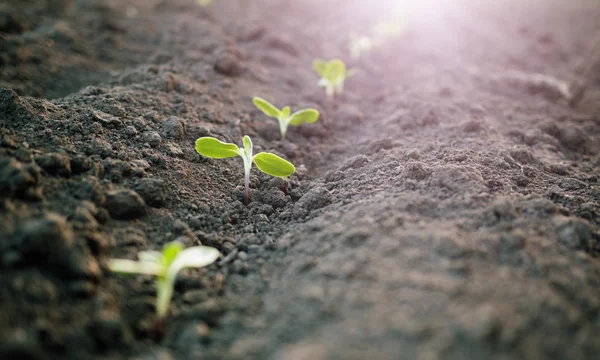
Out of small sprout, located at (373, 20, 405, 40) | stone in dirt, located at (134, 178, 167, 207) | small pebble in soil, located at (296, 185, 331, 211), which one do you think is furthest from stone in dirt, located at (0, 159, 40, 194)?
small sprout, located at (373, 20, 405, 40)

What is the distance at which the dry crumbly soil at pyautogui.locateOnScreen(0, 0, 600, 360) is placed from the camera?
1.04 metres

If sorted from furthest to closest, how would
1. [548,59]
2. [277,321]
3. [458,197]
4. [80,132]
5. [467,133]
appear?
[548,59], [467,133], [80,132], [458,197], [277,321]

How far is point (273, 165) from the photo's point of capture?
1.71m

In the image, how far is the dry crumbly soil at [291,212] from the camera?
3.41 ft

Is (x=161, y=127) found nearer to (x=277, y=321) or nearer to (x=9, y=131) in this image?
(x=9, y=131)

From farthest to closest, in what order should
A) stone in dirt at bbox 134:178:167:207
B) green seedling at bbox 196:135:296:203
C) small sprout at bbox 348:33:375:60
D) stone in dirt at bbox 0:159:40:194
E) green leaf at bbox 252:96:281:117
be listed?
small sprout at bbox 348:33:375:60 < green leaf at bbox 252:96:281:117 < green seedling at bbox 196:135:296:203 < stone in dirt at bbox 134:178:167:207 < stone in dirt at bbox 0:159:40:194

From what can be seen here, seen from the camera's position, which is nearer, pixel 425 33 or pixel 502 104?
pixel 502 104

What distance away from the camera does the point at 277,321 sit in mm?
1136

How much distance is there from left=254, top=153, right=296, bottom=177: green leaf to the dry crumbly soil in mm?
182

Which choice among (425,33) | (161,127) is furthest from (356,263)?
(425,33)

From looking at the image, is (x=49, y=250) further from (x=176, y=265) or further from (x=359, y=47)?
(x=359, y=47)

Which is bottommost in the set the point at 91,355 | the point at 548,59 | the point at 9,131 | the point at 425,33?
the point at 91,355

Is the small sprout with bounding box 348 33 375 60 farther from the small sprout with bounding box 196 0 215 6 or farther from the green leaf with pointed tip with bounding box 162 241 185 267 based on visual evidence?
the green leaf with pointed tip with bounding box 162 241 185 267

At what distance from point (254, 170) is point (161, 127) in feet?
1.83
